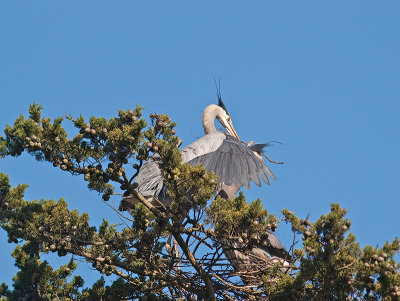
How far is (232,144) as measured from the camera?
35.0 ft

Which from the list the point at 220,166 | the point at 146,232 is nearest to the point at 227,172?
the point at 220,166

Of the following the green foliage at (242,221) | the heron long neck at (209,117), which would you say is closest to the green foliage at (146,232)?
the green foliage at (242,221)

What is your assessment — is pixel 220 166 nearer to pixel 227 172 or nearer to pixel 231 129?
pixel 227 172

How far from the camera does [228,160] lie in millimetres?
10047

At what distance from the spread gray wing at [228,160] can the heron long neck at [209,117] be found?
1.95m

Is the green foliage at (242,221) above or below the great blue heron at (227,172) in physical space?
below

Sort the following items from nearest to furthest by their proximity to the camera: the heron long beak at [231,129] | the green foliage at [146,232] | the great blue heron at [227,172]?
the green foliage at [146,232] → the great blue heron at [227,172] → the heron long beak at [231,129]

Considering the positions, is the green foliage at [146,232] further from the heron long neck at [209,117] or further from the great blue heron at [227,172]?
the heron long neck at [209,117]

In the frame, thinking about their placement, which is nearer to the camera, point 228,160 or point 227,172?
point 227,172

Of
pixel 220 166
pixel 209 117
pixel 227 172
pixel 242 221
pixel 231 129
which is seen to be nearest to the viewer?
pixel 242 221

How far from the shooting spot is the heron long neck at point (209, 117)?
13071 millimetres

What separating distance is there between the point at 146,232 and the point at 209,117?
603 cm

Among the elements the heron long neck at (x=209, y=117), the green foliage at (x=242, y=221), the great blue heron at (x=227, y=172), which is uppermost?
the heron long neck at (x=209, y=117)

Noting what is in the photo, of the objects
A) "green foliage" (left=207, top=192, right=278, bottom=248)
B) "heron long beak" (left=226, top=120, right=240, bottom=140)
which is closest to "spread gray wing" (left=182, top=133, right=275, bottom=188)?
"green foliage" (left=207, top=192, right=278, bottom=248)
